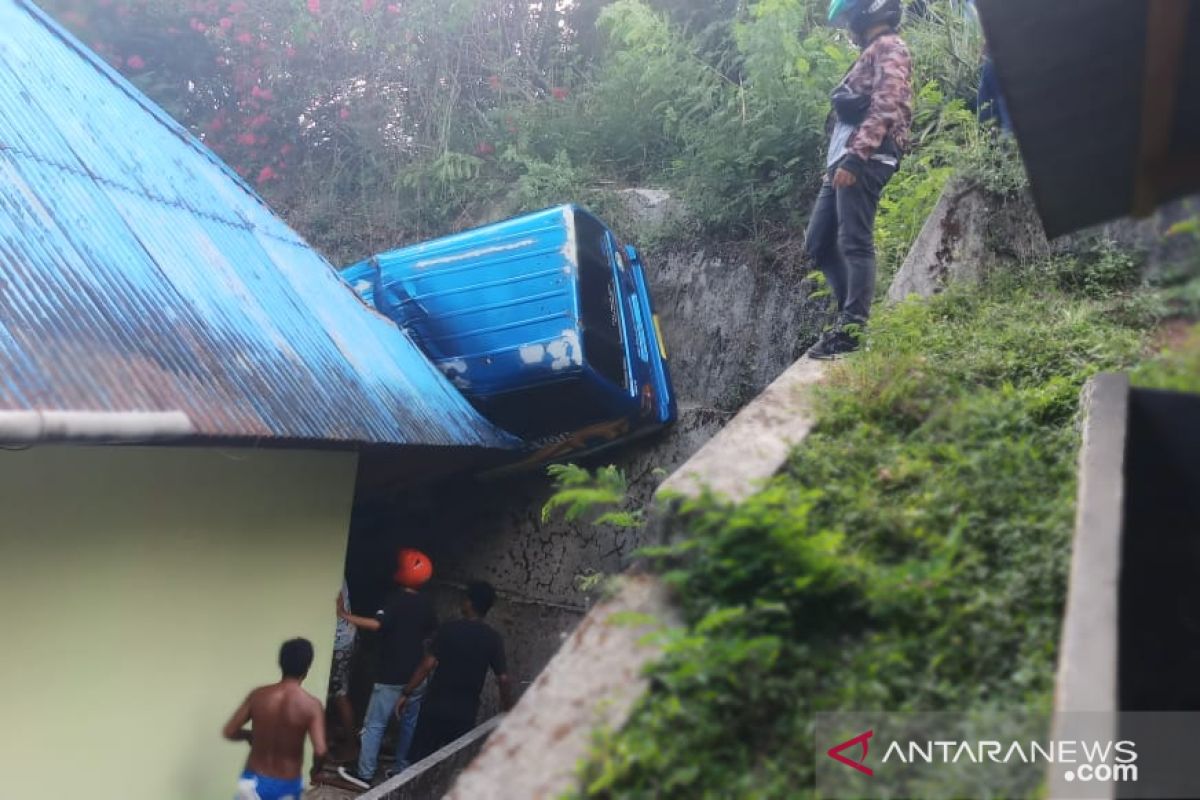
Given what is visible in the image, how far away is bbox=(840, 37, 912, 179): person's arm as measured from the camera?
4.90m

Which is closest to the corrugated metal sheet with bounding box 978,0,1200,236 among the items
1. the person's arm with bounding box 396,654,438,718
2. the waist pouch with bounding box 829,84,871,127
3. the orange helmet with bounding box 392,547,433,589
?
the waist pouch with bounding box 829,84,871,127

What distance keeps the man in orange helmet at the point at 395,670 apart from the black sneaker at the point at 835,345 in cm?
306

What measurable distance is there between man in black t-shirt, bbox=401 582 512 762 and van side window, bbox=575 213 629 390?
186 centimetres

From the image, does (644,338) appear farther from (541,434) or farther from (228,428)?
(228,428)

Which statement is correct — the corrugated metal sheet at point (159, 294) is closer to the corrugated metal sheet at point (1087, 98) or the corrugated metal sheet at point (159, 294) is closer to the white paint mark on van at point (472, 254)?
the white paint mark on van at point (472, 254)

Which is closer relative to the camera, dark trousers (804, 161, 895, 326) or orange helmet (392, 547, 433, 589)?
dark trousers (804, 161, 895, 326)

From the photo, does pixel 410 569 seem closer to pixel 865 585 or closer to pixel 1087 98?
pixel 865 585

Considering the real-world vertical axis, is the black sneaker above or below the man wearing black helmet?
below

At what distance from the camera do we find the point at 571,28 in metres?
11.5

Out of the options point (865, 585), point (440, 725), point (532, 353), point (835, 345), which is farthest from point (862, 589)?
point (532, 353)

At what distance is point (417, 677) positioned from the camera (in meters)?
6.07

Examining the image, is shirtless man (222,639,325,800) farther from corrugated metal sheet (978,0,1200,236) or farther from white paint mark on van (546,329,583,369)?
corrugated metal sheet (978,0,1200,236)

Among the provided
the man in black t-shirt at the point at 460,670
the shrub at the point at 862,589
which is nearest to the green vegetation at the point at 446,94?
the man in black t-shirt at the point at 460,670

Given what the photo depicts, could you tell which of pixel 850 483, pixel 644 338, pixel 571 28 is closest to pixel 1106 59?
pixel 850 483
